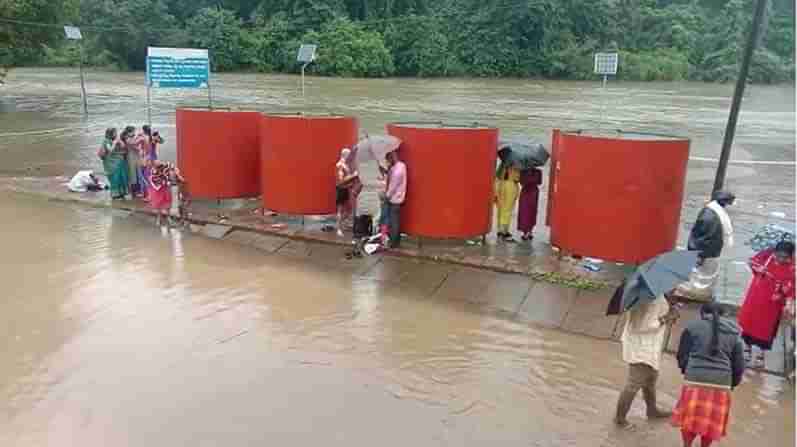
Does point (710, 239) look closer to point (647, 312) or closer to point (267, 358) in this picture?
point (647, 312)

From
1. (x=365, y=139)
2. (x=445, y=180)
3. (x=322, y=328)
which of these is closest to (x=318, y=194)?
(x=365, y=139)

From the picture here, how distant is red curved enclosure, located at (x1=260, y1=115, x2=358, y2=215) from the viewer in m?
10.1

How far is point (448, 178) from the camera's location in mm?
9109

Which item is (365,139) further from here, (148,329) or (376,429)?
(376,429)

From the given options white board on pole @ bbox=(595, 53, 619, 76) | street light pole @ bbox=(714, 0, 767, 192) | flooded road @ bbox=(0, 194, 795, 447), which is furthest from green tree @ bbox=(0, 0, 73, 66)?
street light pole @ bbox=(714, 0, 767, 192)

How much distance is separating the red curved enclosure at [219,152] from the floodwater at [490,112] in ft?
16.9

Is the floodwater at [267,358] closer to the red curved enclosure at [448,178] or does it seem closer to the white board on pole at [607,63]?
the red curved enclosure at [448,178]

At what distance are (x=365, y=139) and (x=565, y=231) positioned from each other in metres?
2.80

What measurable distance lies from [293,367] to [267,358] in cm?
31

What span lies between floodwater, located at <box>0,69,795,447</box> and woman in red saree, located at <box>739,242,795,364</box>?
0.37 metres

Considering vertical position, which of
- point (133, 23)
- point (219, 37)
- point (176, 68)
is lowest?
point (176, 68)

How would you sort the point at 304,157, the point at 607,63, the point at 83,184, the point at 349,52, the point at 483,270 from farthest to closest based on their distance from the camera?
the point at 349,52, the point at 607,63, the point at 83,184, the point at 304,157, the point at 483,270

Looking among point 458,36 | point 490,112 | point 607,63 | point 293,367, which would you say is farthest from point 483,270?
point 458,36

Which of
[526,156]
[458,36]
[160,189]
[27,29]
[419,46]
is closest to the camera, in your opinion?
[526,156]
